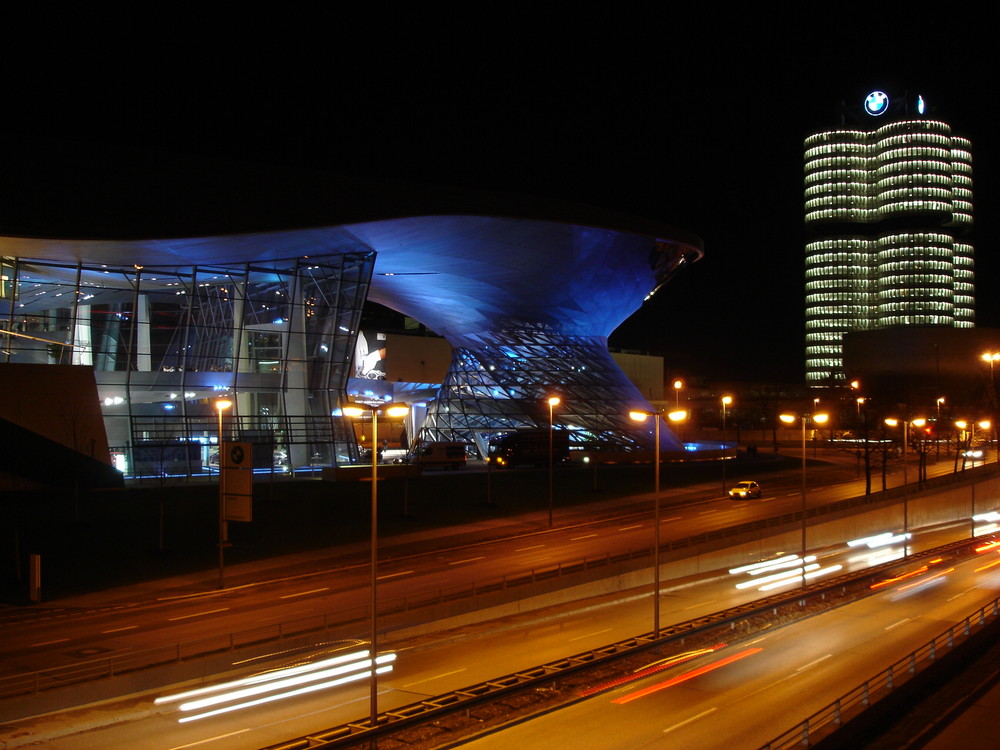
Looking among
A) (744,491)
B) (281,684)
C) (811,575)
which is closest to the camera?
(281,684)

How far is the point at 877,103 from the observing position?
193500 millimetres

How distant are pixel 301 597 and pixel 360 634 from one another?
16.5ft

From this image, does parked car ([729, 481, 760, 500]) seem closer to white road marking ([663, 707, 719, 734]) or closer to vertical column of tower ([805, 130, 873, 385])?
white road marking ([663, 707, 719, 734])

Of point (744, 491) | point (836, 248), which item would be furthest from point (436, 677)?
point (836, 248)

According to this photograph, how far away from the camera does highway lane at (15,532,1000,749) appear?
13165mm

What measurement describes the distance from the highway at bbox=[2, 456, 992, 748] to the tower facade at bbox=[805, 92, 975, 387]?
155182mm

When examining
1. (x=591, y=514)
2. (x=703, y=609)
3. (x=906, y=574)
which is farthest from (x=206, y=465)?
(x=906, y=574)

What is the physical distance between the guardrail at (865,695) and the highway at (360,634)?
19.0ft

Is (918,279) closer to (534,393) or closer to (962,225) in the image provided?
(962,225)

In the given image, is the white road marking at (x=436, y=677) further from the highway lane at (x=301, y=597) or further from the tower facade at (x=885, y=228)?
the tower facade at (x=885, y=228)

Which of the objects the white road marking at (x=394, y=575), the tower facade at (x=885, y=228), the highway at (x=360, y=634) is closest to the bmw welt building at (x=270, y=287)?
the highway at (x=360, y=634)

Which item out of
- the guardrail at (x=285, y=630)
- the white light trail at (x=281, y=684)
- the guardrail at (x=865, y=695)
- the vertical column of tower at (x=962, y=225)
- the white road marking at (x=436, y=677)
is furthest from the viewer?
the vertical column of tower at (x=962, y=225)

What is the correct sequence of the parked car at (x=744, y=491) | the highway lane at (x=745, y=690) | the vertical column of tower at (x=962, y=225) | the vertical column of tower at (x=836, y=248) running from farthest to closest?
the vertical column of tower at (x=836, y=248) < the vertical column of tower at (x=962, y=225) < the parked car at (x=744, y=491) < the highway lane at (x=745, y=690)

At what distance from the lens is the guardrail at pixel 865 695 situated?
483 inches
